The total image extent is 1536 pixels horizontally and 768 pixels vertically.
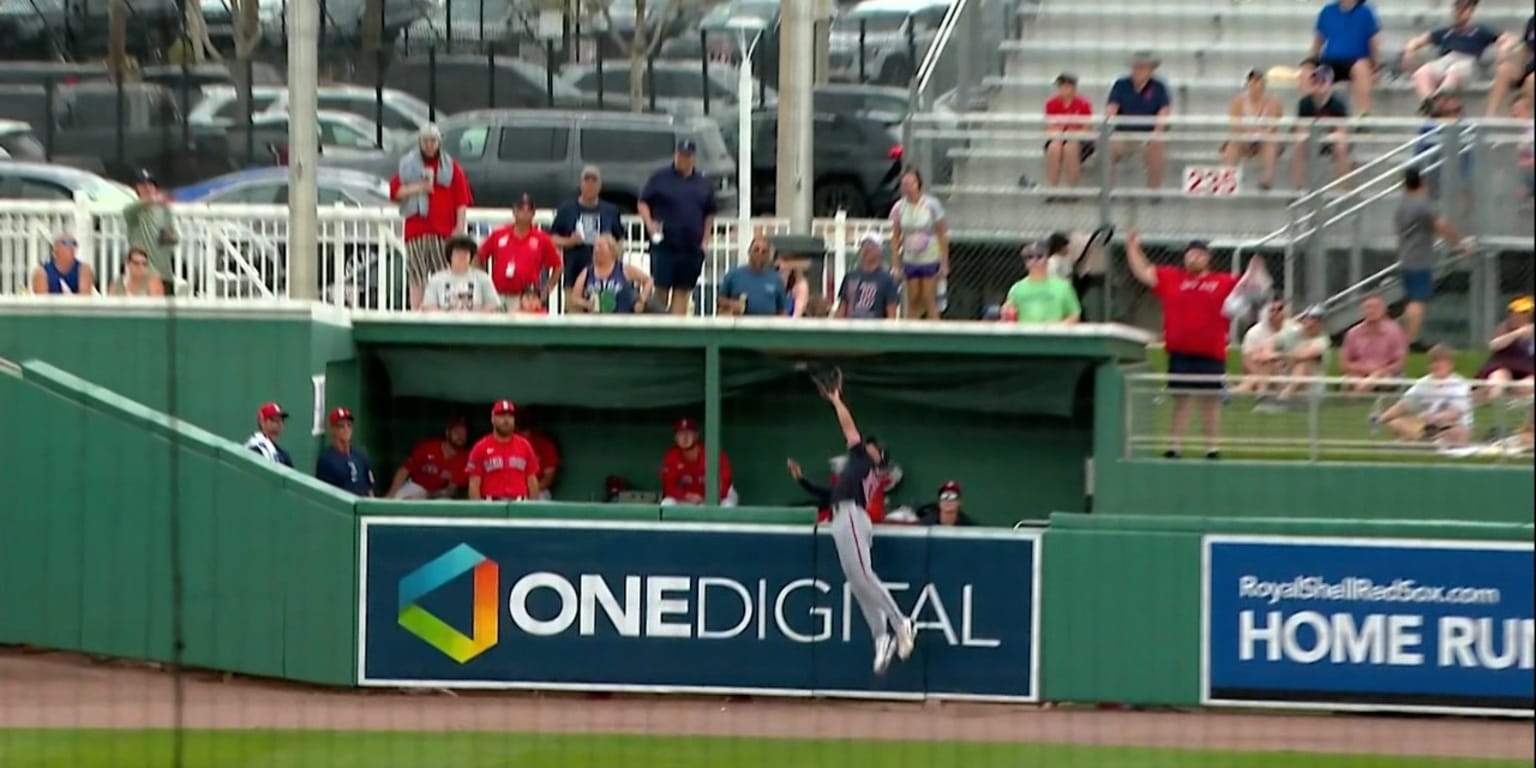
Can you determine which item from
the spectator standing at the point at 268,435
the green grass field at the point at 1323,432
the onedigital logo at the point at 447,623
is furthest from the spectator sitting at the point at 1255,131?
the spectator standing at the point at 268,435

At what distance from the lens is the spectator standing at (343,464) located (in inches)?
688

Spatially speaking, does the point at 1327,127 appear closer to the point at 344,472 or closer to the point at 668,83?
the point at 344,472

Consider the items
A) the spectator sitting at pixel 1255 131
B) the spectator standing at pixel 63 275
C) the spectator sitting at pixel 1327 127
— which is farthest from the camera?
the spectator sitting at pixel 1255 131

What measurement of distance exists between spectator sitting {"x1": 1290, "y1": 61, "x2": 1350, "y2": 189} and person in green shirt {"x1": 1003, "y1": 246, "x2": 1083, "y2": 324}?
2.70 metres

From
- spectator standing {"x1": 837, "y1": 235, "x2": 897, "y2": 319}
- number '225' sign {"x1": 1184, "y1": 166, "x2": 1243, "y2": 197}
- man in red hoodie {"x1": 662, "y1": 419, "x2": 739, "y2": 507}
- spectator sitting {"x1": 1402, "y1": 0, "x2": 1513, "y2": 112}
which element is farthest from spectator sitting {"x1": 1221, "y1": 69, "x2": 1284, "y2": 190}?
man in red hoodie {"x1": 662, "y1": 419, "x2": 739, "y2": 507}

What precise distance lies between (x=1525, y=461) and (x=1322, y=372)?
1482mm

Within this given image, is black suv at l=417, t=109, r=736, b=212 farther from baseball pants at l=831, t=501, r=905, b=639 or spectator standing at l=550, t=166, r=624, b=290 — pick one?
baseball pants at l=831, t=501, r=905, b=639

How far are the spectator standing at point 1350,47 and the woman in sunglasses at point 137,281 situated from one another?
850 cm

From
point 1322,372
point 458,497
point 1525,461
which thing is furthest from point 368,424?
point 1525,461

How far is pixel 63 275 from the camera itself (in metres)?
18.2

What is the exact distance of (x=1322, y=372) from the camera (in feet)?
58.7

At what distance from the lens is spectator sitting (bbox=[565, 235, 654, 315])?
18250 millimetres

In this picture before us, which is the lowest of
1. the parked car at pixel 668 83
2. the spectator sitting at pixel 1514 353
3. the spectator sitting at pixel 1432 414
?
the spectator sitting at pixel 1432 414

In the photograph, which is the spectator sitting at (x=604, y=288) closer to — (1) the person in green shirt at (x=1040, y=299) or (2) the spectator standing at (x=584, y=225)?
(2) the spectator standing at (x=584, y=225)
